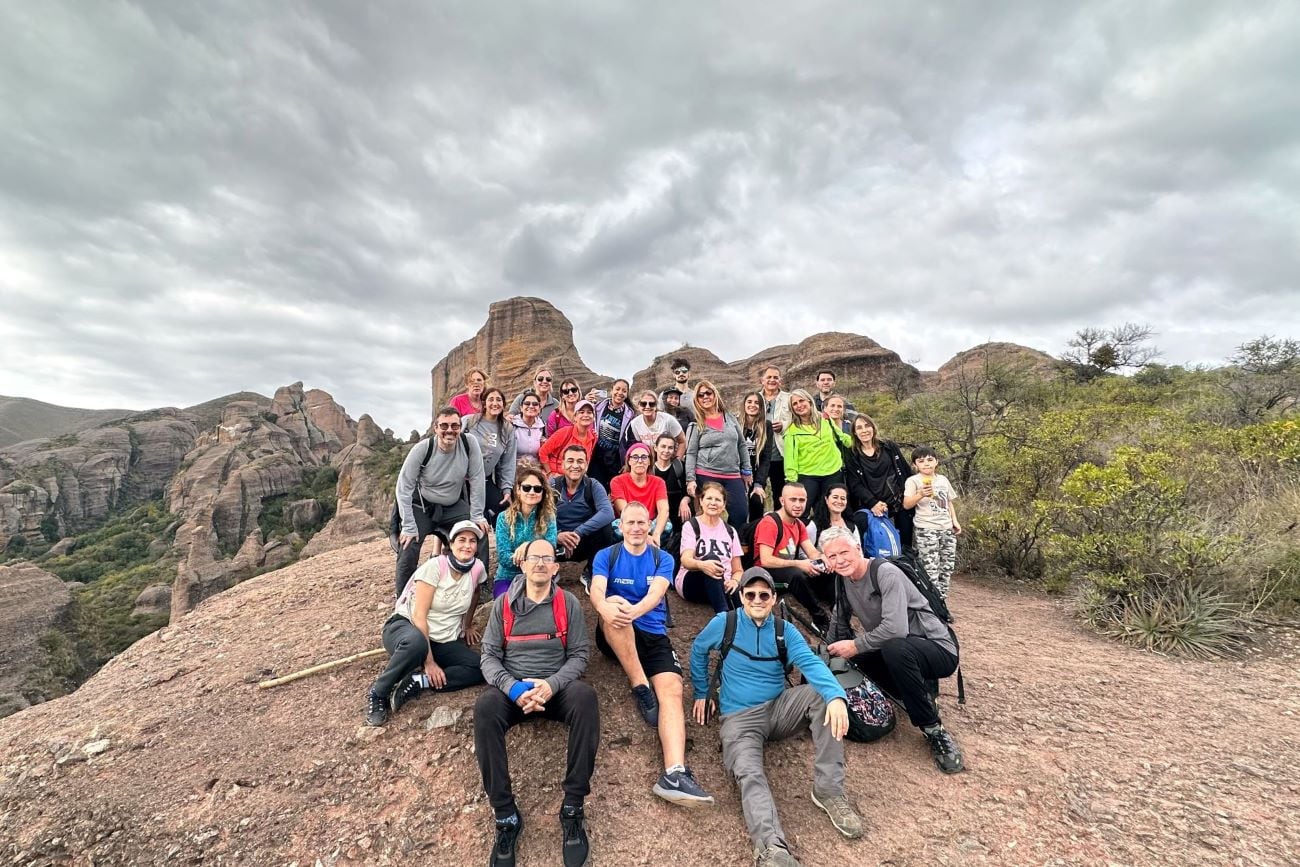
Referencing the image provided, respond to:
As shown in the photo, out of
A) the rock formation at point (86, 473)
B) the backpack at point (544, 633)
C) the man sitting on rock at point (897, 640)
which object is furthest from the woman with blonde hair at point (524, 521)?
the rock formation at point (86, 473)

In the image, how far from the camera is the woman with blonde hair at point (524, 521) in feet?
14.8

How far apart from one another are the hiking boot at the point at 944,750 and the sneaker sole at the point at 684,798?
5.41ft

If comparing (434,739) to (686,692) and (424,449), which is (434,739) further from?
(424,449)

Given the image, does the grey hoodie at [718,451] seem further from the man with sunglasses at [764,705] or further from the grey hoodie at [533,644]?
the grey hoodie at [533,644]

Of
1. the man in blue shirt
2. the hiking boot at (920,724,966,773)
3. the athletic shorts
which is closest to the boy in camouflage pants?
the hiking boot at (920,724,966,773)

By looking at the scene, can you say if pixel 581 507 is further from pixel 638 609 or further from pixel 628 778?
pixel 628 778

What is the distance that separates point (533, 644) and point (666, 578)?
1146 mm

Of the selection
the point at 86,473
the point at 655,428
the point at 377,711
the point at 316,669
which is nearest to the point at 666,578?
the point at 655,428

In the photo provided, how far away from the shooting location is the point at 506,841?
2922 mm

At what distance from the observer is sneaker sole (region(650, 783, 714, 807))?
315 centimetres

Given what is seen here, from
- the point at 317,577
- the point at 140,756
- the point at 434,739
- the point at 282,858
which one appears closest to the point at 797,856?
the point at 434,739

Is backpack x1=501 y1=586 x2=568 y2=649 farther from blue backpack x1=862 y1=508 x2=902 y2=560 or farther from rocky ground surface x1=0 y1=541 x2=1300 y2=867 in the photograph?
blue backpack x1=862 y1=508 x2=902 y2=560

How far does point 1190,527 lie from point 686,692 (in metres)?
6.85

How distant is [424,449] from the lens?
198 inches
